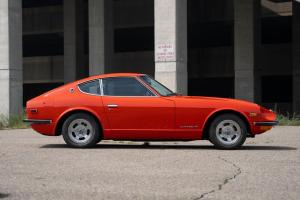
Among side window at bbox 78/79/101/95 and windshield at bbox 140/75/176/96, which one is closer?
windshield at bbox 140/75/176/96

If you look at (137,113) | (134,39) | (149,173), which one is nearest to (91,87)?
(137,113)

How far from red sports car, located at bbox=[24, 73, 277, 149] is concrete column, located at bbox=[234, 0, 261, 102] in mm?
21770

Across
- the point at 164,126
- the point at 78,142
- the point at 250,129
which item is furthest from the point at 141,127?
the point at 250,129

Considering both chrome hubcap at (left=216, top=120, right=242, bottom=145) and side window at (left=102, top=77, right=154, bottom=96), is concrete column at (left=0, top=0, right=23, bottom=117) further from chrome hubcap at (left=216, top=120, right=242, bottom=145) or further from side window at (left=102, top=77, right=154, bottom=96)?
chrome hubcap at (left=216, top=120, right=242, bottom=145)

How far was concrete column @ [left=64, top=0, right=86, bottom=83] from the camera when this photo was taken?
38078mm

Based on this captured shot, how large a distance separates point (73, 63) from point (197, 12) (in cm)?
930

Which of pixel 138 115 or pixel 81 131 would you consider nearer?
pixel 138 115

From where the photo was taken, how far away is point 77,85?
1105 cm

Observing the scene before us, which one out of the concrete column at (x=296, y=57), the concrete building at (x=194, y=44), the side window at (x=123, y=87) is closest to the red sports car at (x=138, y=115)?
the side window at (x=123, y=87)

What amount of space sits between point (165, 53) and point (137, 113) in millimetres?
10320

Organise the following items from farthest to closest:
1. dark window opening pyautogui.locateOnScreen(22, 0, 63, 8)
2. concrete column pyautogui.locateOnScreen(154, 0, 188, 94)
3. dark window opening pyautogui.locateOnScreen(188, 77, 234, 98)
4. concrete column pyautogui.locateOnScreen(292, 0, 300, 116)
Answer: dark window opening pyautogui.locateOnScreen(22, 0, 63, 8) → dark window opening pyautogui.locateOnScreen(188, 77, 234, 98) → concrete column pyautogui.locateOnScreen(292, 0, 300, 116) → concrete column pyautogui.locateOnScreen(154, 0, 188, 94)

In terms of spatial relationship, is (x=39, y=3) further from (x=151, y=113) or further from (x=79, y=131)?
(x=151, y=113)

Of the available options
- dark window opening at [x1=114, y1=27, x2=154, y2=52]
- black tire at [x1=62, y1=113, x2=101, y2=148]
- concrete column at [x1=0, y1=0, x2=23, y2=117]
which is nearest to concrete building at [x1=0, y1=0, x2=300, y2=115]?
dark window opening at [x1=114, y1=27, x2=154, y2=52]

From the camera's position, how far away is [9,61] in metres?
22.8
